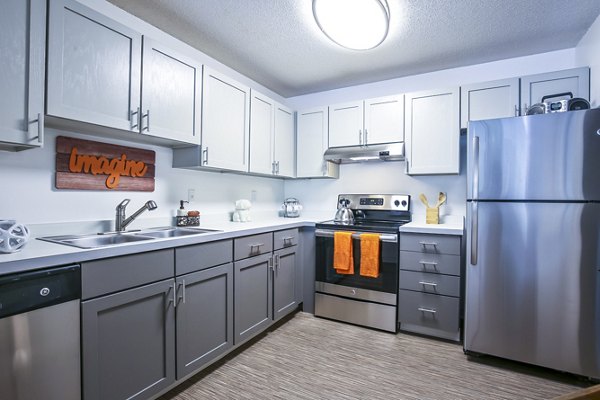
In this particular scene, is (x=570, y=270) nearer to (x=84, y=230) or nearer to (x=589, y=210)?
(x=589, y=210)

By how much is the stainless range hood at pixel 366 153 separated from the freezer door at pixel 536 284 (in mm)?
923

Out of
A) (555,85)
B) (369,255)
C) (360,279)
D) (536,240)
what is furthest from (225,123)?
(555,85)

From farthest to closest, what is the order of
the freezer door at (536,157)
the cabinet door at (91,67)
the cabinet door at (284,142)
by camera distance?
the cabinet door at (284,142) → the freezer door at (536,157) → the cabinet door at (91,67)

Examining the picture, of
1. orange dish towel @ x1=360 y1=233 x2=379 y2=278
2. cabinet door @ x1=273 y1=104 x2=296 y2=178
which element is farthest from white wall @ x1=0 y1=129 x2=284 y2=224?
orange dish towel @ x1=360 y1=233 x2=379 y2=278

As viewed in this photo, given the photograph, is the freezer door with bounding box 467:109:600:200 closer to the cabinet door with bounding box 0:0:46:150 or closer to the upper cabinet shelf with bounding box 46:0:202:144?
the upper cabinet shelf with bounding box 46:0:202:144

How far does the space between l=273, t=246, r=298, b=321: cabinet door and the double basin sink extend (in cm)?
74

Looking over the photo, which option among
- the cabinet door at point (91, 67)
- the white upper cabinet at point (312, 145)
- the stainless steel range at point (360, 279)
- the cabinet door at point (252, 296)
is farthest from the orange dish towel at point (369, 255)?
the cabinet door at point (91, 67)

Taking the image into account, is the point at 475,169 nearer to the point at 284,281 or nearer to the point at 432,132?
the point at 432,132

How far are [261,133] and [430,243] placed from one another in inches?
69.9

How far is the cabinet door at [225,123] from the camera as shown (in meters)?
2.26

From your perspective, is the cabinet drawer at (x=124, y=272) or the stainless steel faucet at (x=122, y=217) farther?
the stainless steel faucet at (x=122, y=217)

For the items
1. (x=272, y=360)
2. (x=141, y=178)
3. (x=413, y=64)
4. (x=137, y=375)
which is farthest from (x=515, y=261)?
(x=141, y=178)

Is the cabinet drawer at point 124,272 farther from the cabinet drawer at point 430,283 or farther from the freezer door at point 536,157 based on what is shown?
the freezer door at point 536,157

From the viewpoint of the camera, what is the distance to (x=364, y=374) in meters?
1.93
